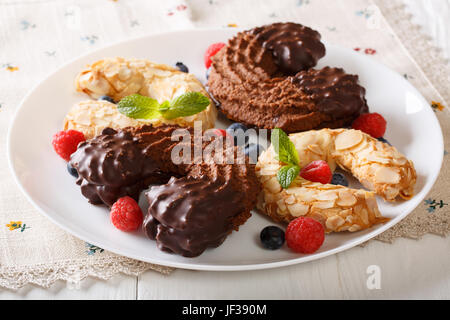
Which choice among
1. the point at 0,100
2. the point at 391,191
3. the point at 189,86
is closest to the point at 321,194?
the point at 391,191

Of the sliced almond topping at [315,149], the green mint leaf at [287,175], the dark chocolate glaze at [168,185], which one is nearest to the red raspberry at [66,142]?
the dark chocolate glaze at [168,185]

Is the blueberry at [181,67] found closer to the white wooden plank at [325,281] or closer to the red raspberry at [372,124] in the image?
the red raspberry at [372,124]

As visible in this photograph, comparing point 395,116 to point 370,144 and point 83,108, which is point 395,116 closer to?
point 370,144

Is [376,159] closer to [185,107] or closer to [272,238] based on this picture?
[272,238]

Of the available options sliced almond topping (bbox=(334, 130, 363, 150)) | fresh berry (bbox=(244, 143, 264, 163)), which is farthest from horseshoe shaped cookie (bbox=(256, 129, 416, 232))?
fresh berry (bbox=(244, 143, 264, 163))

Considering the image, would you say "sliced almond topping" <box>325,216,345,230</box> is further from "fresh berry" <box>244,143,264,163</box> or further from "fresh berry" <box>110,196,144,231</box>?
"fresh berry" <box>110,196,144,231</box>

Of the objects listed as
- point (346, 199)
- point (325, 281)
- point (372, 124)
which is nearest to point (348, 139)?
point (372, 124)
